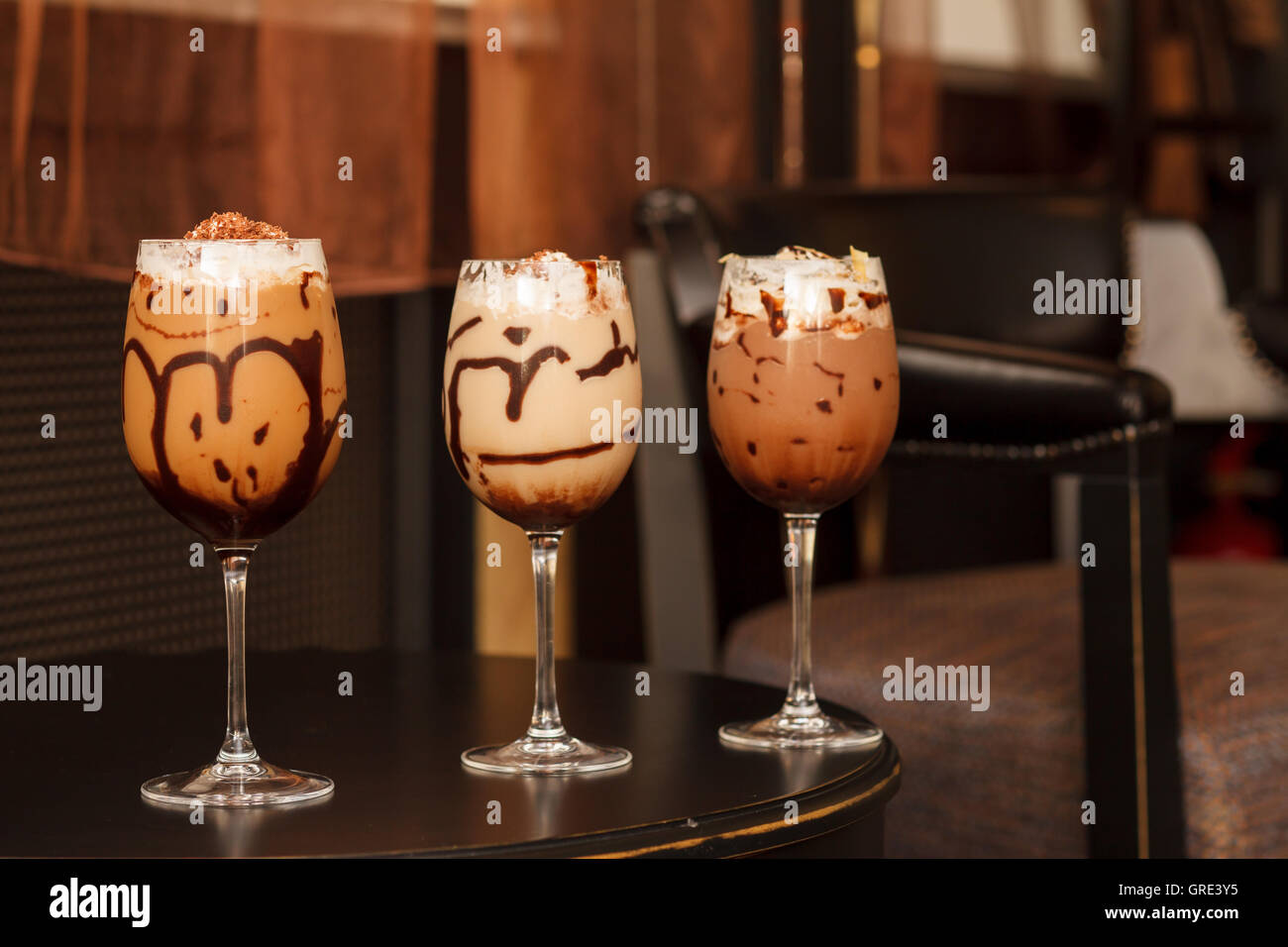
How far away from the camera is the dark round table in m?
0.78

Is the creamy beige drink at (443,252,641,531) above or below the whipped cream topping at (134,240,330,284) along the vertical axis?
below

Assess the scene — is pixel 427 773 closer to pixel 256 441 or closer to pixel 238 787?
pixel 238 787

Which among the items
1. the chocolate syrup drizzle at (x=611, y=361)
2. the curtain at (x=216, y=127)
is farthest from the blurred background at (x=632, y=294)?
the chocolate syrup drizzle at (x=611, y=361)

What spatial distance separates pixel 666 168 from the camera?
7.86ft

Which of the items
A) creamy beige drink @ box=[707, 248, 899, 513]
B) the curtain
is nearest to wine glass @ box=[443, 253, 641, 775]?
creamy beige drink @ box=[707, 248, 899, 513]

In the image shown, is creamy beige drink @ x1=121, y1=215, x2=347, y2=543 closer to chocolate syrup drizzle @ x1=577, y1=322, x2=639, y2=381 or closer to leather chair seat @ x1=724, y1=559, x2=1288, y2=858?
chocolate syrup drizzle @ x1=577, y1=322, x2=639, y2=381

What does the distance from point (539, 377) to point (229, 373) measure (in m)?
0.17

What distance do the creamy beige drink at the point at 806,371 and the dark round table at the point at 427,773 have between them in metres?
0.17

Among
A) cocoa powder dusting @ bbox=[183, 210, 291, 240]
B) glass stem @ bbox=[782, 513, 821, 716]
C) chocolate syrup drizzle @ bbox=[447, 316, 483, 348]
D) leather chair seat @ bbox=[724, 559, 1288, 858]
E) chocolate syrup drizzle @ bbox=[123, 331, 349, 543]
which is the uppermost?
cocoa powder dusting @ bbox=[183, 210, 291, 240]

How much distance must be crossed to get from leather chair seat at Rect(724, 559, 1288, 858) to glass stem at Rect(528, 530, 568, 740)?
0.68m

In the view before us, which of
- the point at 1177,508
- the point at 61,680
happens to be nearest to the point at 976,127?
the point at 1177,508

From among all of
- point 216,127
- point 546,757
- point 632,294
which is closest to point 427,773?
point 546,757

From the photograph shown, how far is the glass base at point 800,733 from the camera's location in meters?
0.98

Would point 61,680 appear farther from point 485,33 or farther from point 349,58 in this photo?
point 485,33
